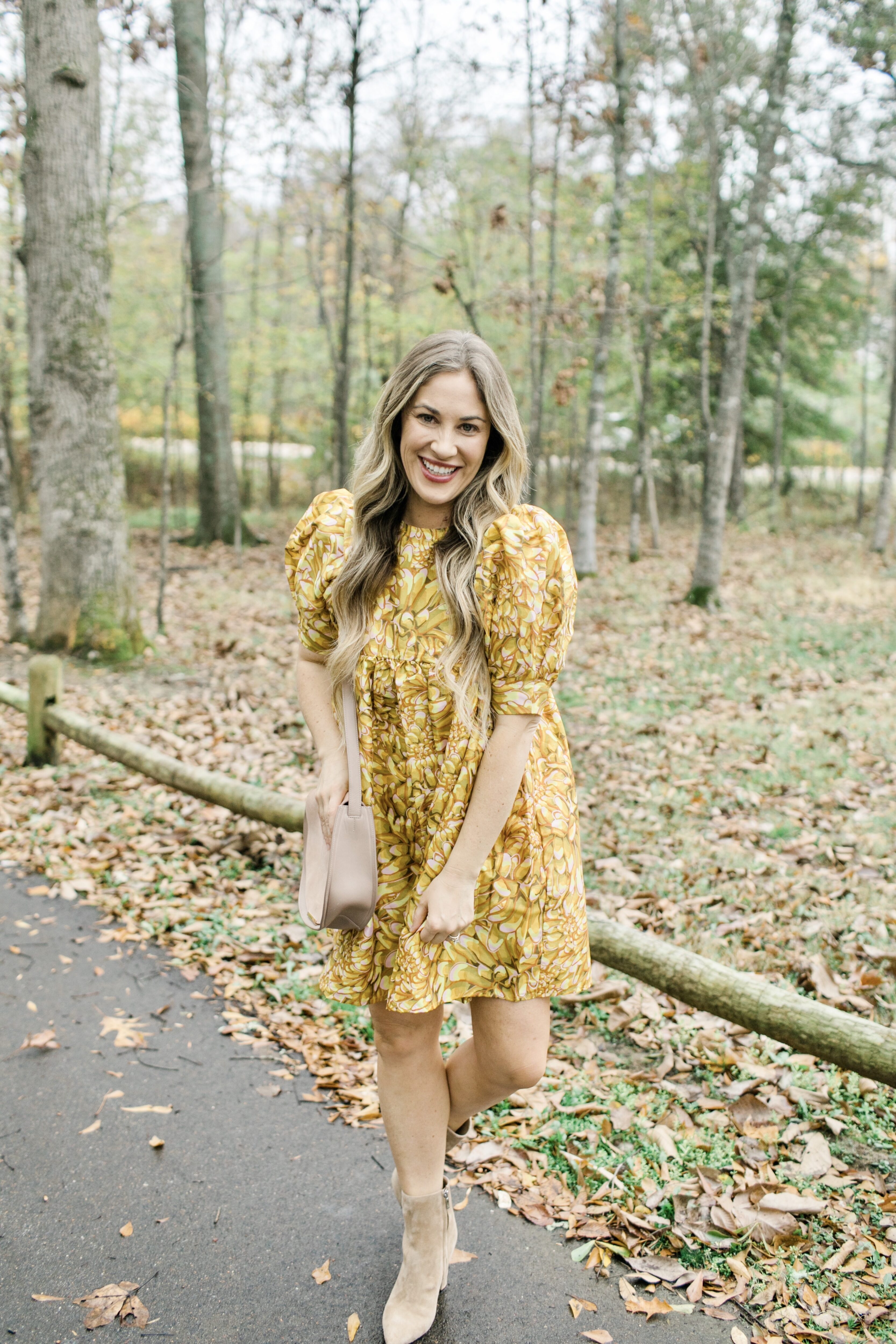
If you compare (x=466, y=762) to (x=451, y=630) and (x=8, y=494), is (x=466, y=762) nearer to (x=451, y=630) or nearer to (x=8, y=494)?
(x=451, y=630)

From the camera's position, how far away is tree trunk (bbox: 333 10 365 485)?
376 inches

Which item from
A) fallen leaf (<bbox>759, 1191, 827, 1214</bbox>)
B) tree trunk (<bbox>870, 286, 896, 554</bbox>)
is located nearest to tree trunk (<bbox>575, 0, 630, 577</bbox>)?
tree trunk (<bbox>870, 286, 896, 554</bbox>)

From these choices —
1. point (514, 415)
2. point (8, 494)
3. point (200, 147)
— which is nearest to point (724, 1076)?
point (514, 415)

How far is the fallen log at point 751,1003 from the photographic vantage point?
2506 mm

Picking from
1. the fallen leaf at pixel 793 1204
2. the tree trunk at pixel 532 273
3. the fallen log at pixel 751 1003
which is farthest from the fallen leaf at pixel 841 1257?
the tree trunk at pixel 532 273

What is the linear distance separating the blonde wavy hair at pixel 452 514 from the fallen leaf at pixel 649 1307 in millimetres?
Result: 1610

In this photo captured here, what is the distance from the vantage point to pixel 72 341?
7.80 metres

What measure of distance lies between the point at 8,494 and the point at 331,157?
7.29m

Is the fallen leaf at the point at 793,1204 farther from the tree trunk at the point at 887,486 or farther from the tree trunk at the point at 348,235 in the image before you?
the tree trunk at the point at 887,486

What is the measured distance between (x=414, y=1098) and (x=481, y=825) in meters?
0.79

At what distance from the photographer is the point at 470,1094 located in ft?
7.47

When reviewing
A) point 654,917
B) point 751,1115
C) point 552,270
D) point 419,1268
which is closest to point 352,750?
point 419,1268

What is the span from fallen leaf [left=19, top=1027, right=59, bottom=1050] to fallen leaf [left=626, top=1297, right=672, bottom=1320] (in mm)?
2263

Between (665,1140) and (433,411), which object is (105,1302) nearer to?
(665,1140)
